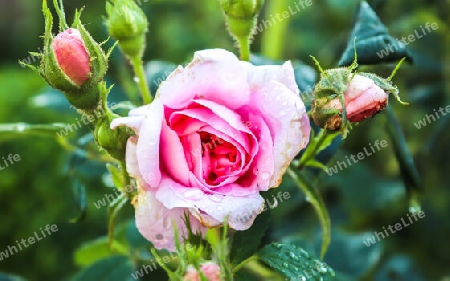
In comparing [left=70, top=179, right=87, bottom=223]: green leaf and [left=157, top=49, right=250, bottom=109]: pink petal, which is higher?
[left=157, top=49, right=250, bottom=109]: pink petal

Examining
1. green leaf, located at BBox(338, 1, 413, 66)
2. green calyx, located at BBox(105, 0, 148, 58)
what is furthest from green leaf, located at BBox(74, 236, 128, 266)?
green leaf, located at BBox(338, 1, 413, 66)

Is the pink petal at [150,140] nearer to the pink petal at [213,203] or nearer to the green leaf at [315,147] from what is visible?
the pink petal at [213,203]

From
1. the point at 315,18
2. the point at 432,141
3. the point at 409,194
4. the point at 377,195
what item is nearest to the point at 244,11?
the point at 409,194

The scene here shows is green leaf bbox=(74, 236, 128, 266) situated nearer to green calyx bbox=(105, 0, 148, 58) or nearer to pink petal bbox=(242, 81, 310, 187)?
green calyx bbox=(105, 0, 148, 58)

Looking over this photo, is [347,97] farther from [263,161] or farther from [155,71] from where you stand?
[155,71]

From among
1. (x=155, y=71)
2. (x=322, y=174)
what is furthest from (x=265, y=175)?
(x=322, y=174)

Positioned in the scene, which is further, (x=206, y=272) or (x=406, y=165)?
(x=406, y=165)
